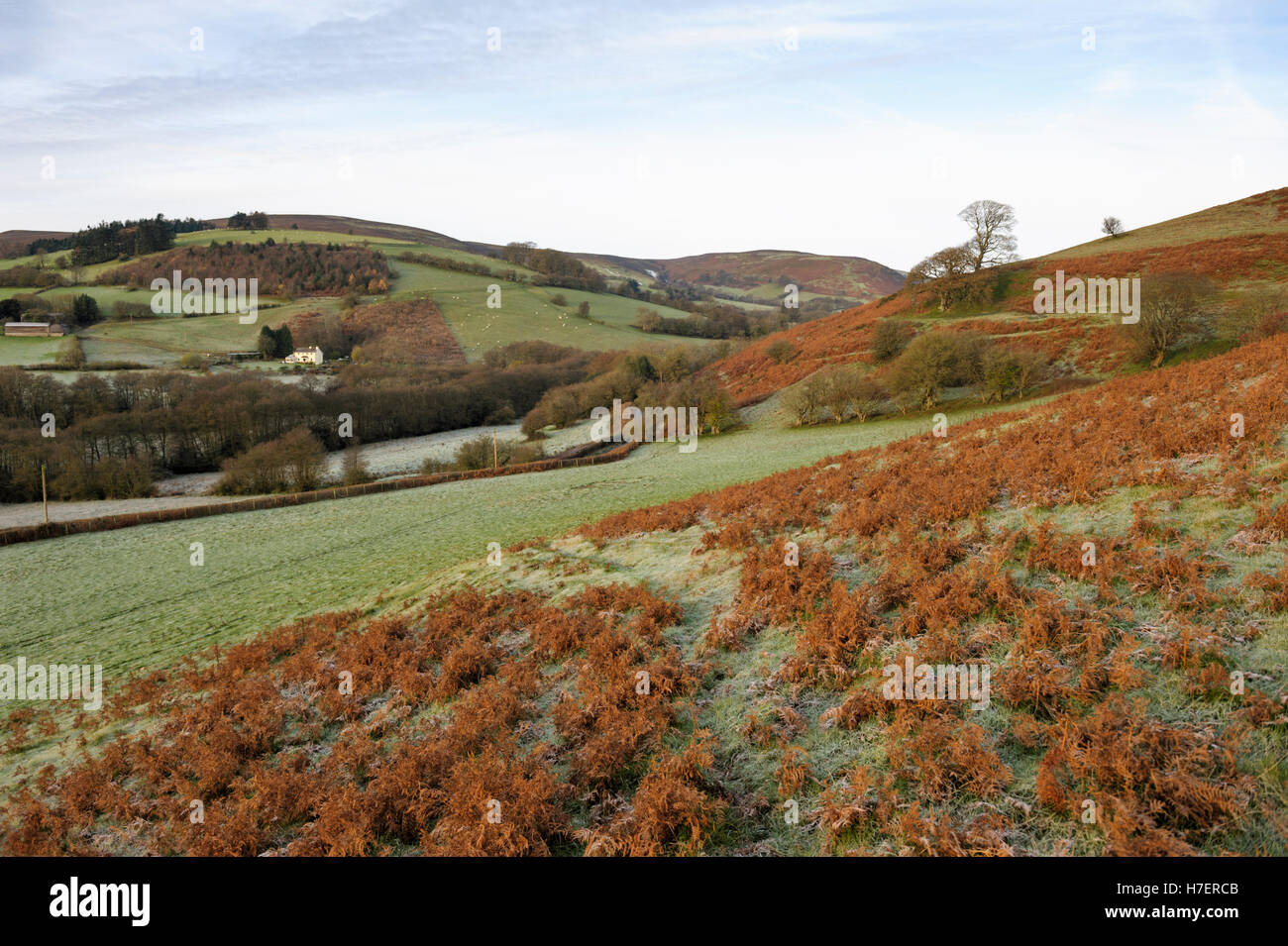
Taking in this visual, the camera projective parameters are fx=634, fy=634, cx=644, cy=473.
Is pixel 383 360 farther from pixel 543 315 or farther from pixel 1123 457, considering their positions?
pixel 1123 457

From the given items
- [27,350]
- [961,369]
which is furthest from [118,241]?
[961,369]

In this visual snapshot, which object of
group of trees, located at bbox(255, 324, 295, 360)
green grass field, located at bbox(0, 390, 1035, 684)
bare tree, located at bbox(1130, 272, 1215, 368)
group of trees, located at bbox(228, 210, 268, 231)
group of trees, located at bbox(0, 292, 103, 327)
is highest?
group of trees, located at bbox(228, 210, 268, 231)

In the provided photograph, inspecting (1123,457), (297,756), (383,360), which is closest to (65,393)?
(383,360)

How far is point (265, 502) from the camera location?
33.8 meters

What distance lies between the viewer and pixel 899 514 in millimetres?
Result: 11516

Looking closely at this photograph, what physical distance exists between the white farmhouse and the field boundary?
192ft

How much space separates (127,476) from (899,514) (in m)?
48.3

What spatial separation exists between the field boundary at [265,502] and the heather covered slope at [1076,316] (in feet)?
64.8

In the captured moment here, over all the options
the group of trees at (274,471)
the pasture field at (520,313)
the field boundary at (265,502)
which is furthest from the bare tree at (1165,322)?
the pasture field at (520,313)

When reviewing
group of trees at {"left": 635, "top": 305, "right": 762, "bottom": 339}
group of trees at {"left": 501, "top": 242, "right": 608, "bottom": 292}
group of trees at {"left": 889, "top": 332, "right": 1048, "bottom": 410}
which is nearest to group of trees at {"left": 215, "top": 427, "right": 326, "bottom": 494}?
group of trees at {"left": 889, "top": 332, "right": 1048, "bottom": 410}

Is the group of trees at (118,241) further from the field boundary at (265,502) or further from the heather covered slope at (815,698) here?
the heather covered slope at (815,698)

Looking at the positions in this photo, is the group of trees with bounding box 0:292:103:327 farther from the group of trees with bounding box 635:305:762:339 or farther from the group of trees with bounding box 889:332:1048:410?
the group of trees with bounding box 889:332:1048:410

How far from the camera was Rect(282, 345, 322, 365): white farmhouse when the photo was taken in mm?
86531

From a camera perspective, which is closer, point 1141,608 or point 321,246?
point 1141,608
